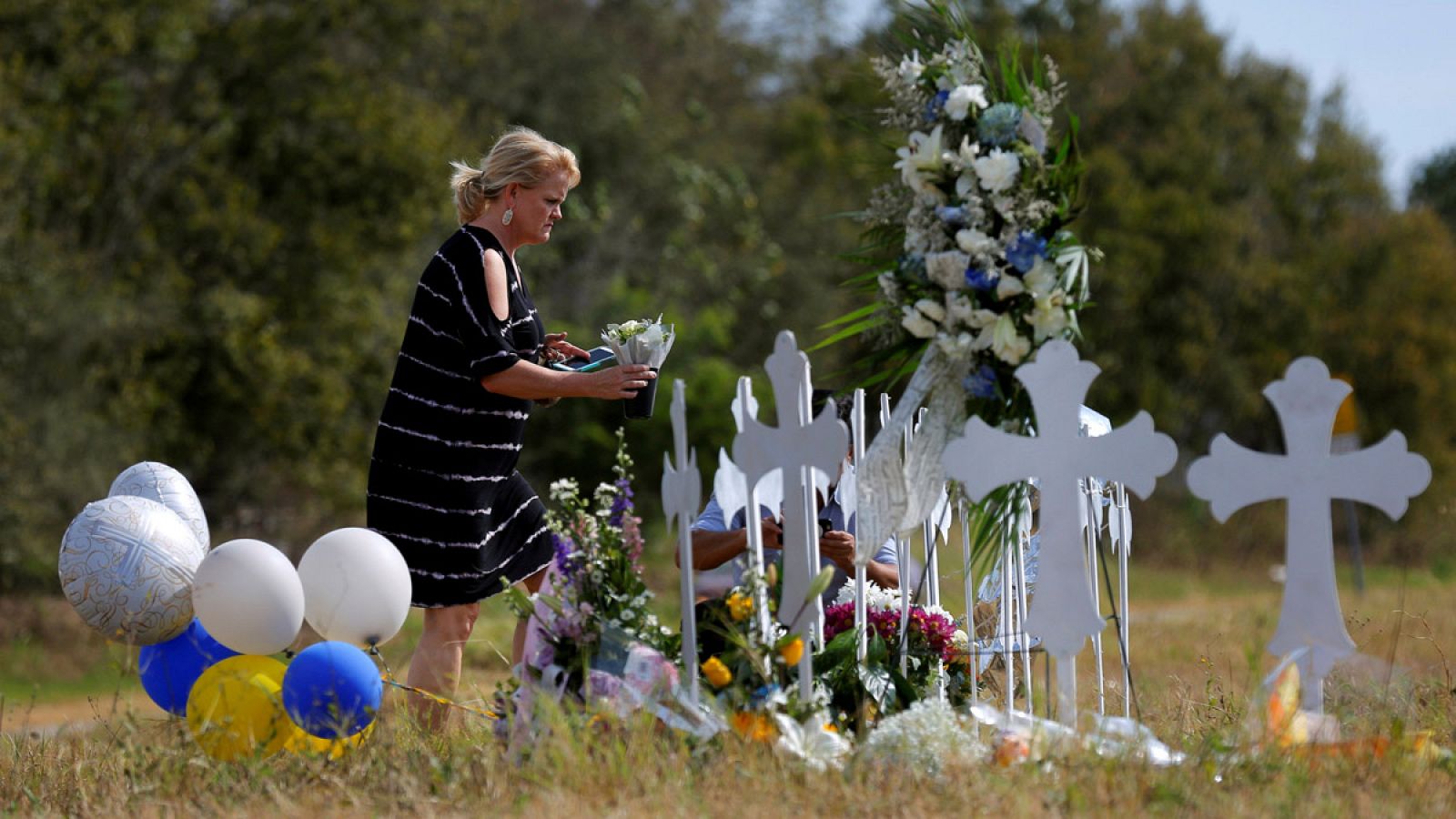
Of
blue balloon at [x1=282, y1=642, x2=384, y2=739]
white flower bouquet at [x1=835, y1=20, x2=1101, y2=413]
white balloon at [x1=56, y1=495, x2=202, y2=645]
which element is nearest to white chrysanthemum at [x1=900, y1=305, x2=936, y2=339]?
white flower bouquet at [x1=835, y1=20, x2=1101, y2=413]

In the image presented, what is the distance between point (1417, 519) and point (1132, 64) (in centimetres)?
753

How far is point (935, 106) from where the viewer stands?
3811mm

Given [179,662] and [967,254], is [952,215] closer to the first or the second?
[967,254]

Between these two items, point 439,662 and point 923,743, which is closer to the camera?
point 923,743

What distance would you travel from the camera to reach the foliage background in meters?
11.5

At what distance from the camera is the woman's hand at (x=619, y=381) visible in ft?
13.1

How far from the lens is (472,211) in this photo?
14.1 feet

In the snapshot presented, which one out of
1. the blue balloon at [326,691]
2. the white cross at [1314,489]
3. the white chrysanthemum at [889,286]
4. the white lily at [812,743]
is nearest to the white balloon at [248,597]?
the blue balloon at [326,691]

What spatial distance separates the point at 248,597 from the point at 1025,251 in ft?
7.13

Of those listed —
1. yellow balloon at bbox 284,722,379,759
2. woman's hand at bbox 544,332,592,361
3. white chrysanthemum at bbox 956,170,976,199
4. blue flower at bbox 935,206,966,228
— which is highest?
white chrysanthemum at bbox 956,170,976,199

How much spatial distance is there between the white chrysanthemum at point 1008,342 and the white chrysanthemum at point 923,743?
0.85 meters

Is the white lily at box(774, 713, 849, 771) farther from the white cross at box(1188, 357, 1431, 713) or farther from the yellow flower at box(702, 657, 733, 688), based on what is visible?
the white cross at box(1188, 357, 1431, 713)

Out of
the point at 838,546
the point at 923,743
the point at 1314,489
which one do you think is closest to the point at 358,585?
the point at 838,546

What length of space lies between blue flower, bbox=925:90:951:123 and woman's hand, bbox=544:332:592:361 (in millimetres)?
1250
